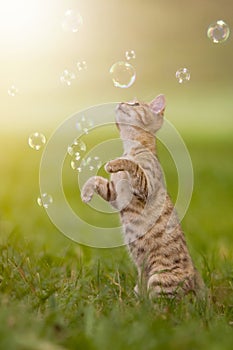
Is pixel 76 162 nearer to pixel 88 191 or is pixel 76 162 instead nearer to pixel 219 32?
pixel 88 191

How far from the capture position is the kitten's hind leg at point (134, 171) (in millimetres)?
4484

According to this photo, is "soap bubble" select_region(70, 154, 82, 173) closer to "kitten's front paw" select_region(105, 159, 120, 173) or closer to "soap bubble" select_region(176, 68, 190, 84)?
"kitten's front paw" select_region(105, 159, 120, 173)

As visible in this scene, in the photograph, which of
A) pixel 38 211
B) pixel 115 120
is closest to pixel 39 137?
pixel 115 120

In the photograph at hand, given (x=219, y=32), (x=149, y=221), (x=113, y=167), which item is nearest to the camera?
(x=113, y=167)

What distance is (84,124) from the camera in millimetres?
4984

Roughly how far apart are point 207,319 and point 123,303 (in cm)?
45

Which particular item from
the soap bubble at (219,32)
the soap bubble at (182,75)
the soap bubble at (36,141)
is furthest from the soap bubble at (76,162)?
the soap bubble at (219,32)

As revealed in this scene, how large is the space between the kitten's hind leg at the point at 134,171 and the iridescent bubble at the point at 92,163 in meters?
0.44

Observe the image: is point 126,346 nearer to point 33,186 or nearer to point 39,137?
point 39,137

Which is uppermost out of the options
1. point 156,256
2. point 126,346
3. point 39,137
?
point 39,137

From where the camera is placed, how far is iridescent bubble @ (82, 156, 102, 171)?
494cm

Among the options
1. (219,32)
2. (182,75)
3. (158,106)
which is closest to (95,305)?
(158,106)

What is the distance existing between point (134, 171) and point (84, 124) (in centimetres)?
62

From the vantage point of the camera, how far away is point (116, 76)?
5.30m
